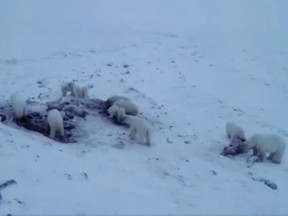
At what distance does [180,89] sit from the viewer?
51.0ft

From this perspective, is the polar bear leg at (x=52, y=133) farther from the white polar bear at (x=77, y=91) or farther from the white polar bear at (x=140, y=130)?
the white polar bear at (x=77, y=91)

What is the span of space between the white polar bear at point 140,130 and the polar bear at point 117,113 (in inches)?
27.7

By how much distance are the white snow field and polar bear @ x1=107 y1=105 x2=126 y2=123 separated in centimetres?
38

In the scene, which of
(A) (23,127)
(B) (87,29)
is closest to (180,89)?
(A) (23,127)

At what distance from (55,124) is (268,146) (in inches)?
173

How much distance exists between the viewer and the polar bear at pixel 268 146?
1042 cm

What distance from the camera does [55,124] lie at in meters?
10.1

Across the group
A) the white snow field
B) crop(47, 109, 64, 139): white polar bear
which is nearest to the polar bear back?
the white snow field

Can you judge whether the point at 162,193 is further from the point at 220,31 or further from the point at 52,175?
the point at 220,31

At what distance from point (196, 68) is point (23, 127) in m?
8.97

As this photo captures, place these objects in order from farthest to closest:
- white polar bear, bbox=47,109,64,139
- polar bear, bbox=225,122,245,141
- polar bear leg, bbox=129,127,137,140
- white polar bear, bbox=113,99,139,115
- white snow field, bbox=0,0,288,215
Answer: white polar bear, bbox=113,99,139,115 < polar bear, bbox=225,122,245,141 < polar bear leg, bbox=129,127,137,140 < white polar bear, bbox=47,109,64,139 < white snow field, bbox=0,0,288,215

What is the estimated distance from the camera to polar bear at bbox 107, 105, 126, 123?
11.4 meters

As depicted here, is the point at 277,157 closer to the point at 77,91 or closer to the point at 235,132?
the point at 235,132

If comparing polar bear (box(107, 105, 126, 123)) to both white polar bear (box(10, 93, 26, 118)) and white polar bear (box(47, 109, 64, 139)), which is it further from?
white polar bear (box(10, 93, 26, 118))
